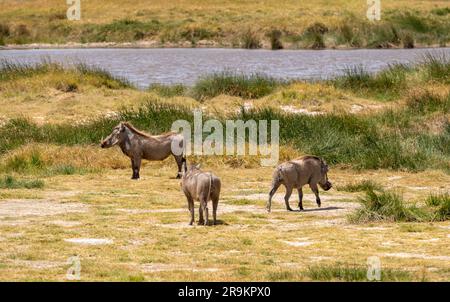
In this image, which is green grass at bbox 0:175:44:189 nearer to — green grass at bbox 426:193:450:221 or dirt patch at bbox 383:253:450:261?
green grass at bbox 426:193:450:221

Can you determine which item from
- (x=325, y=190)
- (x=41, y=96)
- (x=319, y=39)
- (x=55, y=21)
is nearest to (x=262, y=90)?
(x=41, y=96)

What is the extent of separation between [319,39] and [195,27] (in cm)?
1181

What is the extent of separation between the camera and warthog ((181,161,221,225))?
15.3m

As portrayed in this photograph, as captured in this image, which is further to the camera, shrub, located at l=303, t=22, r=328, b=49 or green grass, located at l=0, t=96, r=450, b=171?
shrub, located at l=303, t=22, r=328, b=49

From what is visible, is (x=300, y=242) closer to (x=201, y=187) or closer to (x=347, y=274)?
(x=201, y=187)

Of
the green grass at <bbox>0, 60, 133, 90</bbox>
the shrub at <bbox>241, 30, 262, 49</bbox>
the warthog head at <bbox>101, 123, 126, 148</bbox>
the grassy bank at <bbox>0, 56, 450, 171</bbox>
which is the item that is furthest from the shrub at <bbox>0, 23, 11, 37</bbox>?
the warthog head at <bbox>101, 123, 126, 148</bbox>

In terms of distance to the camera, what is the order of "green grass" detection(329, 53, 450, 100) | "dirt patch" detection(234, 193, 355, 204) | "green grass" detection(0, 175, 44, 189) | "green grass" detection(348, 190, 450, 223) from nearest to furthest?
"green grass" detection(348, 190, 450, 223)
"dirt patch" detection(234, 193, 355, 204)
"green grass" detection(0, 175, 44, 189)
"green grass" detection(329, 53, 450, 100)

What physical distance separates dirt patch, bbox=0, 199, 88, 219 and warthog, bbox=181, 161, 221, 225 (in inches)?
90.0

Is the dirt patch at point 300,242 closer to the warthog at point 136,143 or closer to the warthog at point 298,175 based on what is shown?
the warthog at point 298,175

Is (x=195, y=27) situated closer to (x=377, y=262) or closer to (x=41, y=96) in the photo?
(x=41, y=96)

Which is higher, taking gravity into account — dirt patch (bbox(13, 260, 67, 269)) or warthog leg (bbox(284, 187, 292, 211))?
dirt patch (bbox(13, 260, 67, 269))
